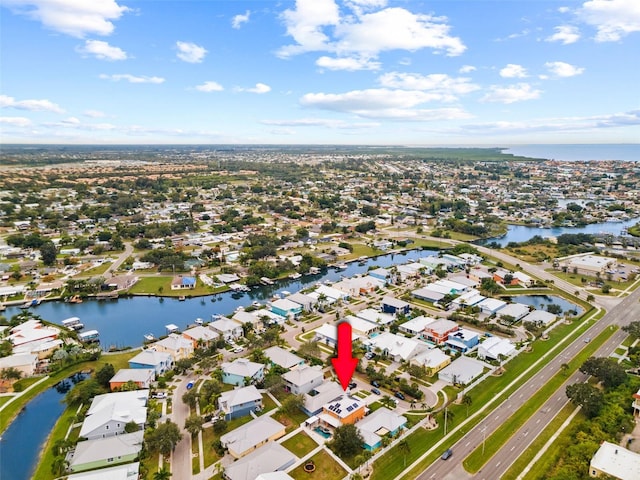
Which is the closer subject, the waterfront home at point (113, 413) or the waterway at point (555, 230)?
the waterfront home at point (113, 413)

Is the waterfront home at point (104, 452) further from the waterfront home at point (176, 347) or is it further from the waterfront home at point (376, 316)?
the waterfront home at point (376, 316)

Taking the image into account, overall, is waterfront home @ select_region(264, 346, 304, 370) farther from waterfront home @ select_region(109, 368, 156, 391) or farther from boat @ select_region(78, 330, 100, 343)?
boat @ select_region(78, 330, 100, 343)

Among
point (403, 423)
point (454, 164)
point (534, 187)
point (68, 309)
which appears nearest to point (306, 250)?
point (68, 309)

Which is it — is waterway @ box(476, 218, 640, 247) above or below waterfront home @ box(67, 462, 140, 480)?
below

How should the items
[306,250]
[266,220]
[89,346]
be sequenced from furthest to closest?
1. [266,220]
2. [306,250]
3. [89,346]

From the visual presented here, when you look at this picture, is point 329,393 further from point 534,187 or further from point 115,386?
point 534,187

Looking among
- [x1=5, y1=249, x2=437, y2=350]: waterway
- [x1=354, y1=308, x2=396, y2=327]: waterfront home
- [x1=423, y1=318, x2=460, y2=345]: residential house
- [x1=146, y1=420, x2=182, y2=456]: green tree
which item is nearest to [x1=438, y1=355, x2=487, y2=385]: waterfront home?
[x1=423, y1=318, x2=460, y2=345]: residential house

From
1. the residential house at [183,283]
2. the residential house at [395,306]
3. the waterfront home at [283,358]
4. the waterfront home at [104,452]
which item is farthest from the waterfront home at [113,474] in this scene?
the residential house at [183,283]
